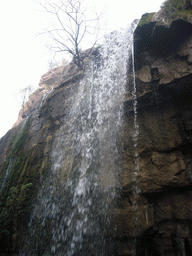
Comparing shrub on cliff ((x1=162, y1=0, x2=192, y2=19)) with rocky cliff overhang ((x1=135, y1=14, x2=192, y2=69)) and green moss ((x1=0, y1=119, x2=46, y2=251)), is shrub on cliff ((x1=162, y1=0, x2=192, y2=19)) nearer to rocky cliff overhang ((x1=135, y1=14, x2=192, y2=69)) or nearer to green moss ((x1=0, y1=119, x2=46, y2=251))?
rocky cliff overhang ((x1=135, y1=14, x2=192, y2=69))

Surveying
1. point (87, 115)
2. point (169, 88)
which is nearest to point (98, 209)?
point (87, 115)

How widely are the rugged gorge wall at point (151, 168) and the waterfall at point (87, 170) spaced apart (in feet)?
0.66

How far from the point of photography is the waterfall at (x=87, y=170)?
3.69 m

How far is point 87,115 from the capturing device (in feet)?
19.0

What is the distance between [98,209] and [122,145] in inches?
71.7

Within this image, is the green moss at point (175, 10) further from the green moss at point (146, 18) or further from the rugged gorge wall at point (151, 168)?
the green moss at point (146, 18)

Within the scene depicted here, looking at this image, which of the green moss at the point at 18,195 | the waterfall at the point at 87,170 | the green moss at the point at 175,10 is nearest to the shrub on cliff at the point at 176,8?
the green moss at the point at 175,10

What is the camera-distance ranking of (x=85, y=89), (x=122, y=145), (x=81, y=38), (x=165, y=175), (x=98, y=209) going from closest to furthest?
(x=165, y=175), (x=98, y=209), (x=122, y=145), (x=85, y=89), (x=81, y=38)

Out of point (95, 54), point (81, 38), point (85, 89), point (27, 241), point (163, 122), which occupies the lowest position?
point (27, 241)

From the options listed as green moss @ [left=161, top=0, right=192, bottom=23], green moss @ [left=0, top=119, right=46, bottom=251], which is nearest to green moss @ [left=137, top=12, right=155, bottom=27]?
green moss @ [left=161, top=0, right=192, bottom=23]

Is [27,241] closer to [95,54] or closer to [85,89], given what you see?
[85,89]

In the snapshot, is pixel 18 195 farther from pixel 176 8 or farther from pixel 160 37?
pixel 176 8

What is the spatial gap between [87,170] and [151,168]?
1.88 meters

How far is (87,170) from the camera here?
4.60m
